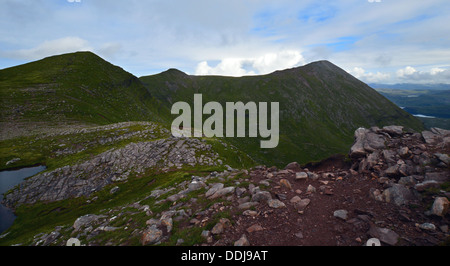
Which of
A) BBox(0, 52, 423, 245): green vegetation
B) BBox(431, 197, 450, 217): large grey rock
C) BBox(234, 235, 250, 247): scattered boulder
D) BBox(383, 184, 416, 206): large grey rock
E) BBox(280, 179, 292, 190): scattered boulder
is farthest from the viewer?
BBox(0, 52, 423, 245): green vegetation

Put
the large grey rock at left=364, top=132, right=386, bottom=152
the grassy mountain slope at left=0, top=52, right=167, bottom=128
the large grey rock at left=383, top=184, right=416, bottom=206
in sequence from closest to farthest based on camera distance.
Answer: the large grey rock at left=383, top=184, right=416, bottom=206, the large grey rock at left=364, top=132, right=386, bottom=152, the grassy mountain slope at left=0, top=52, right=167, bottom=128

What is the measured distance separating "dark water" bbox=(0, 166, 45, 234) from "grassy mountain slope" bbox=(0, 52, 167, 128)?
145 ft

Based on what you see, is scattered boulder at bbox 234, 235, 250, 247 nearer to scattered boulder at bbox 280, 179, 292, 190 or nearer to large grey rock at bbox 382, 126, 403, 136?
scattered boulder at bbox 280, 179, 292, 190

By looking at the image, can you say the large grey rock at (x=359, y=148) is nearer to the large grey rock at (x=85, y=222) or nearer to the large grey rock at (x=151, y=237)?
the large grey rock at (x=151, y=237)

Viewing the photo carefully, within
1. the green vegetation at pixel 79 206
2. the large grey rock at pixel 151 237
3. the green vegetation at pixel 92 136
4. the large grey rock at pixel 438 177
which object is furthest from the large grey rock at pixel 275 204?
the green vegetation at pixel 79 206

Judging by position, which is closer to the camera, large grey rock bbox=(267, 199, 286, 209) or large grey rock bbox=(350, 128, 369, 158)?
large grey rock bbox=(267, 199, 286, 209)

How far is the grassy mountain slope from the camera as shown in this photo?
82.5 m

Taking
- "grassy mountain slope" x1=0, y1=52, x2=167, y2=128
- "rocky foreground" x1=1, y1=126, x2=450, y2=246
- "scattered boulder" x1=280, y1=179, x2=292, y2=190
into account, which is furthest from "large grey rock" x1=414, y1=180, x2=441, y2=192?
"grassy mountain slope" x1=0, y1=52, x2=167, y2=128

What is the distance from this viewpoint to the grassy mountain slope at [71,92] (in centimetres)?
8250

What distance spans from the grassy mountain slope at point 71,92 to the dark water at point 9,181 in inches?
1741

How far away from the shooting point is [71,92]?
103 metres
